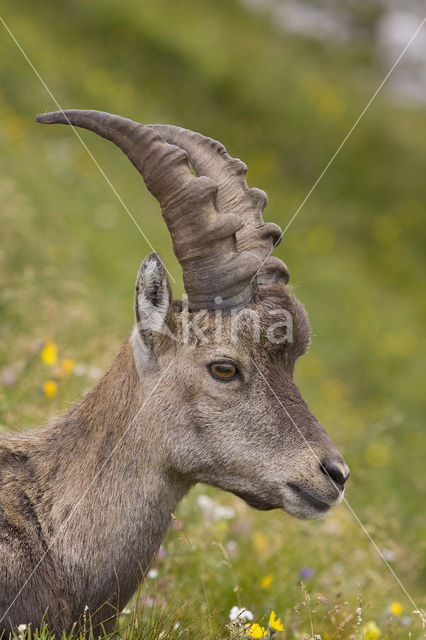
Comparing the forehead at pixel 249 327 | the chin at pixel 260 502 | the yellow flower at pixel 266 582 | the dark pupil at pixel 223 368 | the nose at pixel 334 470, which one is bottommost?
the yellow flower at pixel 266 582

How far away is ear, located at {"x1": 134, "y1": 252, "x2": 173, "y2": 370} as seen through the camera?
4.85m

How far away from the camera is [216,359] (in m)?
4.93

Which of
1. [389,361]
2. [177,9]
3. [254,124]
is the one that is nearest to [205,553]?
[389,361]

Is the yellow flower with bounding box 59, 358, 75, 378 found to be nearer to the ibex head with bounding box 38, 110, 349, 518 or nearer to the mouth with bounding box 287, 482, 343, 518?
the ibex head with bounding box 38, 110, 349, 518

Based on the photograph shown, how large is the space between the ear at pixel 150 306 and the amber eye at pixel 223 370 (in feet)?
1.26

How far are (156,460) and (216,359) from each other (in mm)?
800

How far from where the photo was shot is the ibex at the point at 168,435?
4.82m

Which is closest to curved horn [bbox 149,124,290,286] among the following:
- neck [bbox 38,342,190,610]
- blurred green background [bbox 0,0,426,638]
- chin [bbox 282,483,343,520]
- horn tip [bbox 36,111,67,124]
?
horn tip [bbox 36,111,67,124]

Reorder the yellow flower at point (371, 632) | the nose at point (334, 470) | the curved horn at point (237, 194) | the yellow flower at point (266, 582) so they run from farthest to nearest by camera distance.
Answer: the yellow flower at point (266, 582), the curved horn at point (237, 194), the yellow flower at point (371, 632), the nose at point (334, 470)

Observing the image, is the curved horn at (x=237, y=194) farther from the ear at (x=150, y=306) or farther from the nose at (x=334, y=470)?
the nose at (x=334, y=470)

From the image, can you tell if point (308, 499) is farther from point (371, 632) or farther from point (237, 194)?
point (237, 194)

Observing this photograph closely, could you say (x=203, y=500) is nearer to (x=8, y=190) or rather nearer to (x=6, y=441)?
(x=6, y=441)

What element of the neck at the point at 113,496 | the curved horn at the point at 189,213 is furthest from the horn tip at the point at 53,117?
the neck at the point at 113,496

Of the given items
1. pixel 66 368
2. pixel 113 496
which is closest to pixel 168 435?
pixel 113 496
